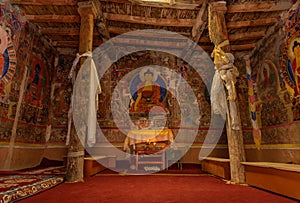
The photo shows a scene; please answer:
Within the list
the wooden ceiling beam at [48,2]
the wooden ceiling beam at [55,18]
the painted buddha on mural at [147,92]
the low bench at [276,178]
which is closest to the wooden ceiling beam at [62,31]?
the wooden ceiling beam at [55,18]

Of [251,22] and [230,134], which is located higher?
[251,22]

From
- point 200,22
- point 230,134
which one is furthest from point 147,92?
point 230,134

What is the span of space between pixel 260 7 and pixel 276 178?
420cm

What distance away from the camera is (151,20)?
504 centimetres

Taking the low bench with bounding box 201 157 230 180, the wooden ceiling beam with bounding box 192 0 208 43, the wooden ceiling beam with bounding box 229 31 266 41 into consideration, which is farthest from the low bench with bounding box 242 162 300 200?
the wooden ceiling beam with bounding box 229 31 266 41

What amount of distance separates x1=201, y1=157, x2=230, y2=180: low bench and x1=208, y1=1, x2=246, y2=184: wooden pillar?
0.29 meters

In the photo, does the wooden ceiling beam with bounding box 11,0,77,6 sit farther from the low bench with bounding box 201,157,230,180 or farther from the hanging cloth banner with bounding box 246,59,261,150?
the hanging cloth banner with bounding box 246,59,261,150

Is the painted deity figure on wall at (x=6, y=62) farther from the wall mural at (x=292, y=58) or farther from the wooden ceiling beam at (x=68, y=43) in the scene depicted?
the wall mural at (x=292, y=58)

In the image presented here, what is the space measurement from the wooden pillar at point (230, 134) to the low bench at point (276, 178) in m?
0.13

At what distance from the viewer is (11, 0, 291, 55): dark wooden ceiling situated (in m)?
4.41

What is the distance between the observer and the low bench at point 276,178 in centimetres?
208

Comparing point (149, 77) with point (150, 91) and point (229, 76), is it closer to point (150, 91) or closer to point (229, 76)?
point (150, 91)

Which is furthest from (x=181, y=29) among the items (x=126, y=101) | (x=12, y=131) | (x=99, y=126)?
(x=12, y=131)

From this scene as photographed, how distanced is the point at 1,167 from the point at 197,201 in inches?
182
